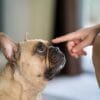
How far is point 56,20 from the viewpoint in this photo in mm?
2969

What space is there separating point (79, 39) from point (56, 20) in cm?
171

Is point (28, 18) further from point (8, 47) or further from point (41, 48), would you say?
point (8, 47)

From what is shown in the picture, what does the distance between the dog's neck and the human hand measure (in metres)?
0.20

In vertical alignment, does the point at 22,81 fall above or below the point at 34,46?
below

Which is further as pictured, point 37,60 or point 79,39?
point 37,60

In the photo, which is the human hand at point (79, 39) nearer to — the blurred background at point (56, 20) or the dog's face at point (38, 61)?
the dog's face at point (38, 61)

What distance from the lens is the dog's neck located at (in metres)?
1.30

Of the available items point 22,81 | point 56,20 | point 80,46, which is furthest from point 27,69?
point 56,20

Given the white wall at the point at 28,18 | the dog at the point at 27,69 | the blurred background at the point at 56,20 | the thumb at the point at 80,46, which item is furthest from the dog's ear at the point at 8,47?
the white wall at the point at 28,18

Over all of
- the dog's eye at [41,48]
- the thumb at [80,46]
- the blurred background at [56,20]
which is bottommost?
the blurred background at [56,20]

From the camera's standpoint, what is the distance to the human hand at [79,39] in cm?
123

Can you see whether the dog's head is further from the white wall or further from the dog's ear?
the white wall

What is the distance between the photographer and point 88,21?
119 inches

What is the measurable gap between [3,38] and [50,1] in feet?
5.79
